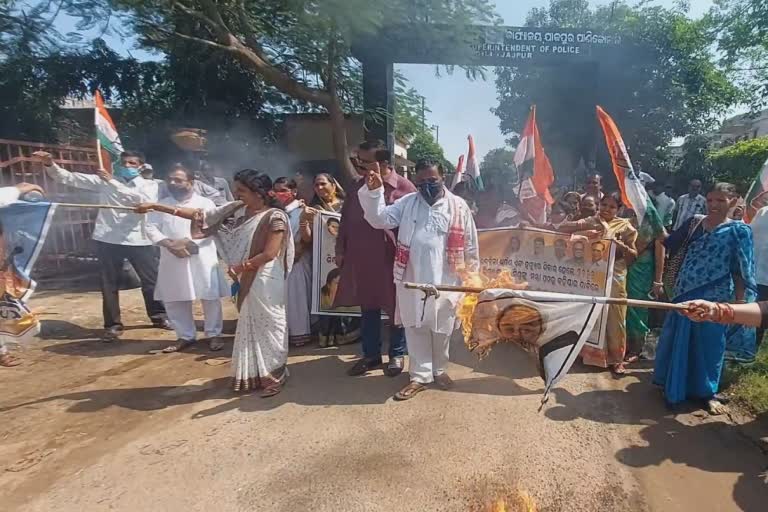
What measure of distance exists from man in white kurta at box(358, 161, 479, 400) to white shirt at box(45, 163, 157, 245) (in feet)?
9.42

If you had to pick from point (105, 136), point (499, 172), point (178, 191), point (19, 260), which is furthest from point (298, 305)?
point (499, 172)

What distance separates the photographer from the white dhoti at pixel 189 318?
17.0ft

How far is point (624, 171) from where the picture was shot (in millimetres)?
3889

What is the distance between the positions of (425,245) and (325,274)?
5.71 ft

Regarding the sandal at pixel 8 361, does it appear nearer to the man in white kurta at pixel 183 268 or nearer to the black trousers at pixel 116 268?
the black trousers at pixel 116 268

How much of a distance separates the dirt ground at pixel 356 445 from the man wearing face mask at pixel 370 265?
34cm

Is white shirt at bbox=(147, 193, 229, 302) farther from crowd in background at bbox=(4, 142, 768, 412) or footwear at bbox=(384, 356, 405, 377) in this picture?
footwear at bbox=(384, 356, 405, 377)

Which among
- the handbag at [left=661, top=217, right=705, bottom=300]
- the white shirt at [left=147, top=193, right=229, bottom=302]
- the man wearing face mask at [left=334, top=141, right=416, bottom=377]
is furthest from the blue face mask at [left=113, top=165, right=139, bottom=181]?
the handbag at [left=661, top=217, right=705, bottom=300]

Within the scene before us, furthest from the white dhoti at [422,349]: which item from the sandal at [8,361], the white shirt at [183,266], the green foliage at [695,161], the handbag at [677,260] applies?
the green foliage at [695,161]

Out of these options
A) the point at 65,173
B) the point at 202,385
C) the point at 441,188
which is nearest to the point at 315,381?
the point at 202,385

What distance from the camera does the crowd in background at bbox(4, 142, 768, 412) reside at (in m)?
3.59

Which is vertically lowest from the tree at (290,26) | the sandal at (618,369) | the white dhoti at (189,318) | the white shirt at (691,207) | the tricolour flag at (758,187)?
the sandal at (618,369)

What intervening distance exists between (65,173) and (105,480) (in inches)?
131

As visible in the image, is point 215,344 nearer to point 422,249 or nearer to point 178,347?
point 178,347
